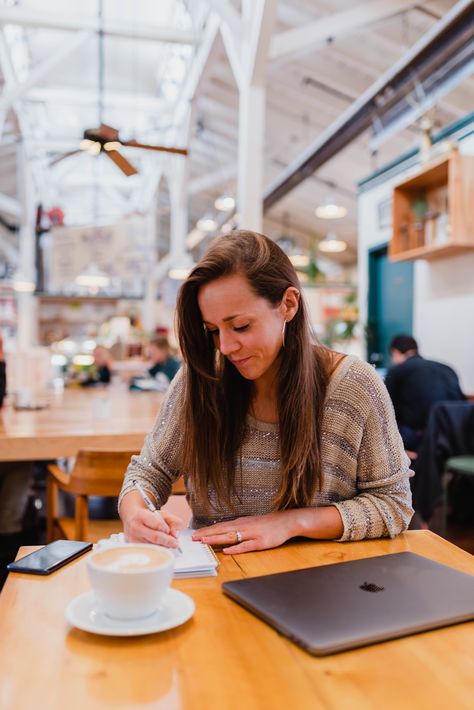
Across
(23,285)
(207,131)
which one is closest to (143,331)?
(23,285)

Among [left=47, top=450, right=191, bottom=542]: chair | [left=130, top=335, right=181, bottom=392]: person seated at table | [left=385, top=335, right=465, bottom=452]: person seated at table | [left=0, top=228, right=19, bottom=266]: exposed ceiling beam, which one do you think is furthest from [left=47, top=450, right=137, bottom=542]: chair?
[left=0, top=228, right=19, bottom=266]: exposed ceiling beam

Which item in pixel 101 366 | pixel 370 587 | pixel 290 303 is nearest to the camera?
pixel 370 587

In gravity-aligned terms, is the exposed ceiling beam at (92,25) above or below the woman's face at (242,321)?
above

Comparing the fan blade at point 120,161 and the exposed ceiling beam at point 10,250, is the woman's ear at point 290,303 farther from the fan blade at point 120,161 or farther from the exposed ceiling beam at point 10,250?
the exposed ceiling beam at point 10,250

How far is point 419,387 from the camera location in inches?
197

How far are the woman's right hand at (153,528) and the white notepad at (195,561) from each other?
0.03 meters

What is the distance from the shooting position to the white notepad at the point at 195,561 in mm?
1199

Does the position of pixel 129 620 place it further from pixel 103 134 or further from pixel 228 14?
pixel 228 14

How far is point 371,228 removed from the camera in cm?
764

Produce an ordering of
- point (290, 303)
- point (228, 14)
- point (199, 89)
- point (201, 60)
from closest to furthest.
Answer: point (290, 303) < point (228, 14) < point (201, 60) < point (199, 89)

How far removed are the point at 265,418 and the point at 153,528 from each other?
1.40 feet

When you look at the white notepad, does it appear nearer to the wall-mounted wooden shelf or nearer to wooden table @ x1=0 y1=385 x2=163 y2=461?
wooden table @ x1=0 y1=385 x2=163 y2=461

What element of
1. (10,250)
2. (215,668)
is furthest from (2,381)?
(10,250)

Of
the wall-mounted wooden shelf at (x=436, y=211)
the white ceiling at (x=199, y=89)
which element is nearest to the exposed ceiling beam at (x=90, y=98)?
the white ceiling at (x=199, y=89)
